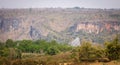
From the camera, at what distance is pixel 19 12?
92188 millimetres

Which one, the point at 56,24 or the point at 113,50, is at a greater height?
the point at 56,24

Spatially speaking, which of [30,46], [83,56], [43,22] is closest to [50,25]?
[43,22]

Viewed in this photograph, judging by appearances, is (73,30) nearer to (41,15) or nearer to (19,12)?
(41,15)

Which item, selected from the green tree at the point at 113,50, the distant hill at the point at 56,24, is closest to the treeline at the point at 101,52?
the green tree at the point at 113,50

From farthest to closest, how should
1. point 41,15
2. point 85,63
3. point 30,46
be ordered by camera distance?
point 41,15 < point 30,46 < point 85,63

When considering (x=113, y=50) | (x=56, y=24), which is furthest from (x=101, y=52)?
(x=56, y=24)

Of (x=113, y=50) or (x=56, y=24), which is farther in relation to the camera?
(x=56, y=24)

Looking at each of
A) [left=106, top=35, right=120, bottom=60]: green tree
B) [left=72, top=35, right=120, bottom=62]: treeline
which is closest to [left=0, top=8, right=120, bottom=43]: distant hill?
[left=72, top=35, right=120, bottom=62]: treeline

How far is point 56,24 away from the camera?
85375mm

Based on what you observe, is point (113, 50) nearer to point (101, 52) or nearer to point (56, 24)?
point (101, 52)

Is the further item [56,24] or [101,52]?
[56,24]

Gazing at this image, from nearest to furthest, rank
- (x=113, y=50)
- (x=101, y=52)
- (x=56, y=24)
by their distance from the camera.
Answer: (x=113, y=50) < (x=101, y=52) < (x=56, y=24)

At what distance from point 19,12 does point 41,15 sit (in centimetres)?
653

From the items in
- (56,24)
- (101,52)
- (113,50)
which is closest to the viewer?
(113,50)
